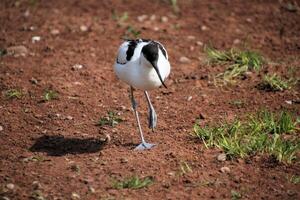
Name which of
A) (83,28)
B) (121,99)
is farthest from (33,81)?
(83,28)

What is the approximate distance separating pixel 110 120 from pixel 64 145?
2.17ft

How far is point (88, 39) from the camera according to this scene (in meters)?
8.33

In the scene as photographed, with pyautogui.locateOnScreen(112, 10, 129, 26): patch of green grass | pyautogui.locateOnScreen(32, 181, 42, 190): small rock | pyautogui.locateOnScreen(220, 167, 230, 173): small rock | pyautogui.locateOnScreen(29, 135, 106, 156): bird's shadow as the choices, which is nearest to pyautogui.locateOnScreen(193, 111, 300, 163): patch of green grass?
pyautogui.locateOnScreen(220, 167, 230, 173): small rock

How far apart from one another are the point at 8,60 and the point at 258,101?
3.25 metres

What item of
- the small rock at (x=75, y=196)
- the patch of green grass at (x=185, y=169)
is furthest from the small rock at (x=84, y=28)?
the small rock at (x=75, y=196)

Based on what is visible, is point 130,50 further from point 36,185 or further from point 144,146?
point 36,185

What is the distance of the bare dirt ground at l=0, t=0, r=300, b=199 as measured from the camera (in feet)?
16.9

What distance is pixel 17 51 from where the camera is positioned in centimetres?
799

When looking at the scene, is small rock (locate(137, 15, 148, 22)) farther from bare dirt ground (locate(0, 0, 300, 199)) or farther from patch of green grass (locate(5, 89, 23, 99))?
patch of green grass (locate(5, 89, 23, 99))

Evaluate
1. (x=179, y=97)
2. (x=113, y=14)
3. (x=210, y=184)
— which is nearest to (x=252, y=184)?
(x=210, y=184)

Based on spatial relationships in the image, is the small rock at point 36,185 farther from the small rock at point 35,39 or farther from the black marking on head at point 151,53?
the small rock at point 35,39

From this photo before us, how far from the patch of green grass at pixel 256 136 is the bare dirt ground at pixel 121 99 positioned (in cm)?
10

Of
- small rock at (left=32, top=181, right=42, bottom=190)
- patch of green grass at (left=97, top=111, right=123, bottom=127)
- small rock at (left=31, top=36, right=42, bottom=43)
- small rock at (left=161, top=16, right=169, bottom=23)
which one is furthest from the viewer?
small rock at (left=161, top=16, right=169, bottom=23)

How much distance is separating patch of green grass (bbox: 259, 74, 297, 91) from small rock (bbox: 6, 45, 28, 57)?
3.14 meters
